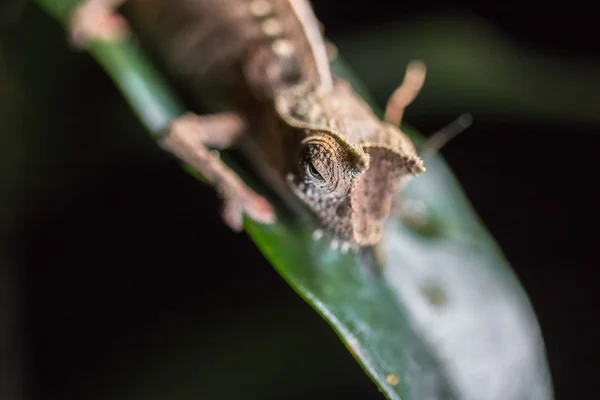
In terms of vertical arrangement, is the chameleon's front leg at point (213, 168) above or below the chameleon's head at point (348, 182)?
above

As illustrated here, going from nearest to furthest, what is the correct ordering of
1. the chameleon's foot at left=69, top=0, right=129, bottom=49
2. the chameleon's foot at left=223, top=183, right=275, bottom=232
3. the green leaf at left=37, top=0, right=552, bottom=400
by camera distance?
the green leaf at left=37, top=0, right=552, bottom=400 < the chameleon's foot at left=223, top=183, right=275, bottom=232 < the chameleon's foot at left=69, top=0, right=129, bottom=49

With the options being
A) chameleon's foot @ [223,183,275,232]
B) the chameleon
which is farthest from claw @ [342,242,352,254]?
chameleon's foot @ [223,183,275,232]

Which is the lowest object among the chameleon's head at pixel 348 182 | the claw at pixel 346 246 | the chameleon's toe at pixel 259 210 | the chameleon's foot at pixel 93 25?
the claw at pixel 346 246

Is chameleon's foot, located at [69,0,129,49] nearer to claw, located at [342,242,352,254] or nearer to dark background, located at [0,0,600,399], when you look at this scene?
dark background, located at [0,0,600,399]

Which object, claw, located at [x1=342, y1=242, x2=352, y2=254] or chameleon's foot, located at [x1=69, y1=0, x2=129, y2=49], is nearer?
claw, located at [x1=342, y1=242, x2=352, y2=254]

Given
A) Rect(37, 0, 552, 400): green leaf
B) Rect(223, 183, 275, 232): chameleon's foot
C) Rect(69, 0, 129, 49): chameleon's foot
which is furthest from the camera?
Rect(69, 0, 129, 49): chameleon's foot

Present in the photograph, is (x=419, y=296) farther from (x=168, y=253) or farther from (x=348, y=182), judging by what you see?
(x=168, y=253)

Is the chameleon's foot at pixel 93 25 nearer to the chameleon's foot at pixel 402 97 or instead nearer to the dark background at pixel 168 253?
the dark background at pixel 168 253

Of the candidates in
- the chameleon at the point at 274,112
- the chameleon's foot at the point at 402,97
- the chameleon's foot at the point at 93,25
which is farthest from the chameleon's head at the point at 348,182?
the chameleon's foot at the point at 93,25
